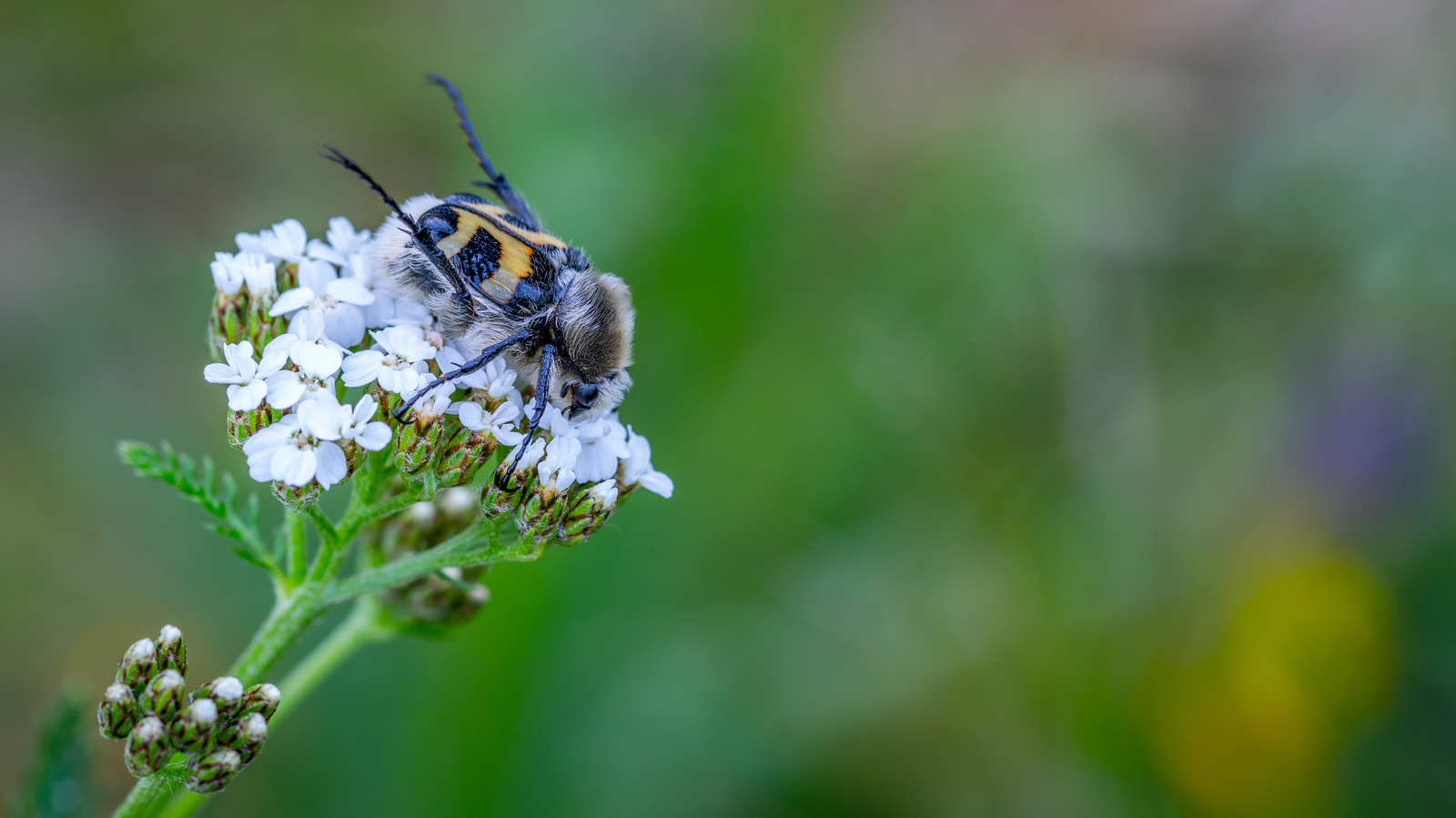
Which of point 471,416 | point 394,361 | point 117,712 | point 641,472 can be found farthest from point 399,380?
point 117,712

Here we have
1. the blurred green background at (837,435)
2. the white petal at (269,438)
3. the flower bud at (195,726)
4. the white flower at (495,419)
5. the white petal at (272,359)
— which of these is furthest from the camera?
the blurred green background at (837,435)

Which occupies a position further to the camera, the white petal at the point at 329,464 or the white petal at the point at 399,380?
the white petal at the point at 399,380

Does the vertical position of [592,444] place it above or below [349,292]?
below

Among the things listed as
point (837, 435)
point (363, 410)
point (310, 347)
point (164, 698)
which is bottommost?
point (837, 435)

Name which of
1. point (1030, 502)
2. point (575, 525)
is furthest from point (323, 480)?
point (1030, 502)

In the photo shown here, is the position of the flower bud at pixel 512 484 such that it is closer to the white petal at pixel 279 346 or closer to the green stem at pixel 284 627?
the green stem at pixel 284 627

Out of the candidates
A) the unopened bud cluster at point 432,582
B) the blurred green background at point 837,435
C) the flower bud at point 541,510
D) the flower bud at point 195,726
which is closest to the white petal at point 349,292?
the unopened bud cluster at point 432,582

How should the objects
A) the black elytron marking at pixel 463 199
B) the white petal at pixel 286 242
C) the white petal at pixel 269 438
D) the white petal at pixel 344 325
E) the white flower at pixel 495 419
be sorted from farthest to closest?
the black elytron marking at pixel 463 199 → the white petal at pixel 286 242 → the white petal at pixel 344 325 → the white flower at pixel 495 419 → the white petal at pixel 269 438

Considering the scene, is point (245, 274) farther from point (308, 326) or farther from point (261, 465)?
point (261, 465)
